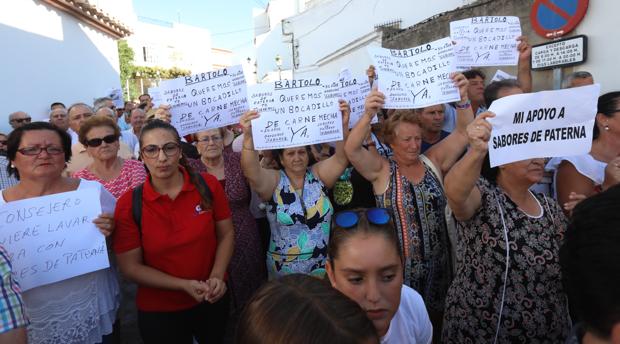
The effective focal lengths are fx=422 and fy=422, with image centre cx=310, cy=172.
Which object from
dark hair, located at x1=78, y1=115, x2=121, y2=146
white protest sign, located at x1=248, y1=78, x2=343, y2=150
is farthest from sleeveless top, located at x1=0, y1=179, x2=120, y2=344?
white protest sign, located at x1=248, y1=78, x2=343, y2=150

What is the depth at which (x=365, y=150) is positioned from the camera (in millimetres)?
2801

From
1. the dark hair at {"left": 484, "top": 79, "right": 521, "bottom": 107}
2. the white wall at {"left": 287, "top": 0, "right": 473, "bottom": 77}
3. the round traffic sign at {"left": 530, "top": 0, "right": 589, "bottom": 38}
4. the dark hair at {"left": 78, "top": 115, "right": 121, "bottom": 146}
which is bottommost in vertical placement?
the dark hair at {"left": 78, "top": 115, "right": 121, "bottom": 146}

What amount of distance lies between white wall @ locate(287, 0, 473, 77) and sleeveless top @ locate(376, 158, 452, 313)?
8.11 meters

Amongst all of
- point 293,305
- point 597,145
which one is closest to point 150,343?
point 293,305

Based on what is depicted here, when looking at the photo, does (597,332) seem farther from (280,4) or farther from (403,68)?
(280,4)

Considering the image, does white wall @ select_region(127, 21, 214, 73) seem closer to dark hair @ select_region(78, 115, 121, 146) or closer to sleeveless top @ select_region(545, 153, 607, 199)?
dark hair @ select_region(78, 115, 121, 146)

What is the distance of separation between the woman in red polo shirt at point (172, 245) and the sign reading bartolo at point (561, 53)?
5.55 m

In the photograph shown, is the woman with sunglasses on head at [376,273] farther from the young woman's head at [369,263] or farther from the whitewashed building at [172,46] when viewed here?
the whitewashed building at [172,46]

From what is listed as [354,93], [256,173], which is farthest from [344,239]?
[354,93]

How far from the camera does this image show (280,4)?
32125 millimetres

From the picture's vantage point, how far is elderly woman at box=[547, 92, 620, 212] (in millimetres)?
2469

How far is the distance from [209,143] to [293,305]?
8.45 ft

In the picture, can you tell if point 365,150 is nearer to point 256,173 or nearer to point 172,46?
point 256,173

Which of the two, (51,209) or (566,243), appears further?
(51,209)
